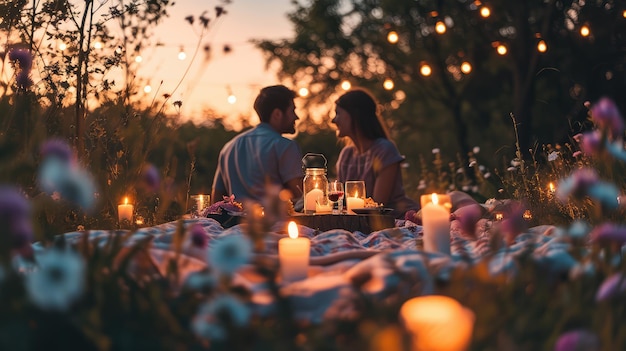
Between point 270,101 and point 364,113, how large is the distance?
731mm

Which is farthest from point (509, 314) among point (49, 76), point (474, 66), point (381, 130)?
point (474, 66)

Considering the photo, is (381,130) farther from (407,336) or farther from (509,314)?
(407,336)

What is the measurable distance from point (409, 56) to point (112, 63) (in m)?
11.9

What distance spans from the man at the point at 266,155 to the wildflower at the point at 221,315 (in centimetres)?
381

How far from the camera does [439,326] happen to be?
1511mm

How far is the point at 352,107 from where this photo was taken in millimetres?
6184

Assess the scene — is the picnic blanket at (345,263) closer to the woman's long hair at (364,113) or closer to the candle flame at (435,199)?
the candle flame at (435,199)

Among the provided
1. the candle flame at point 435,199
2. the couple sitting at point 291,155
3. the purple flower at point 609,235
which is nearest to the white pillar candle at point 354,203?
the couple sitting at point 291,155

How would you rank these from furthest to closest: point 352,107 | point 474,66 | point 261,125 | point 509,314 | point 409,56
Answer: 1. point 409,56
2. point 474,66
3. point 352,107
4. point 261,125
5. point 509,314

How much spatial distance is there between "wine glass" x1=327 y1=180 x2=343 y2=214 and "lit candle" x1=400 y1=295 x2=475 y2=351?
3.45 m

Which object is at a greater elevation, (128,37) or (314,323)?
(128,37)

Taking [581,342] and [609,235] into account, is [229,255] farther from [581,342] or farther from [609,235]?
[609,235]

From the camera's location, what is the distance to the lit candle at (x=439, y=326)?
148cm

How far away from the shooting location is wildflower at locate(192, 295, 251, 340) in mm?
1583
